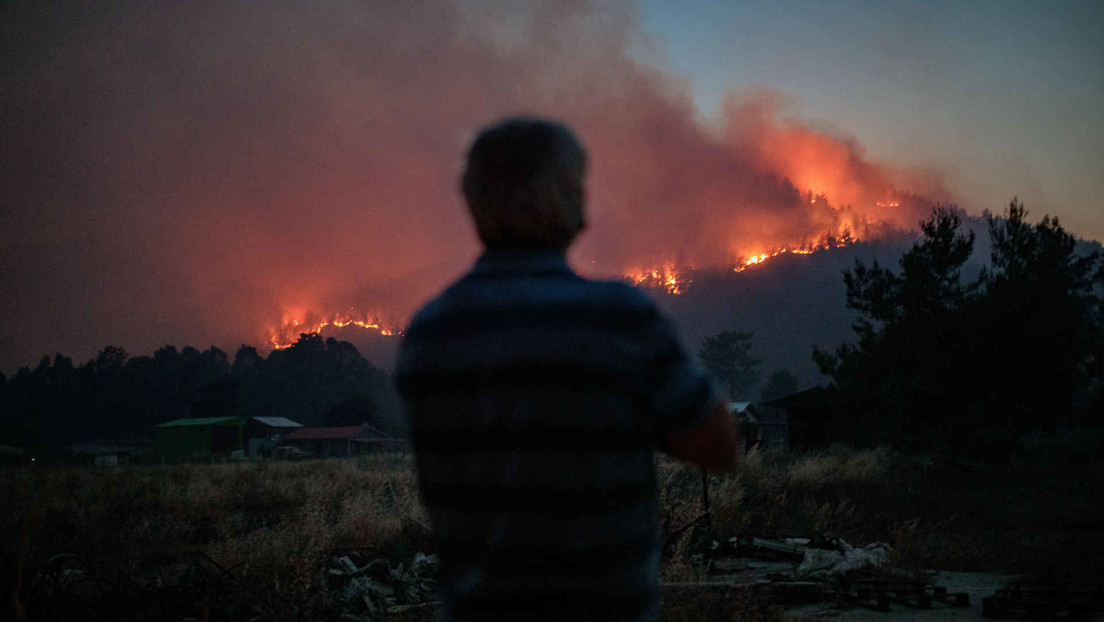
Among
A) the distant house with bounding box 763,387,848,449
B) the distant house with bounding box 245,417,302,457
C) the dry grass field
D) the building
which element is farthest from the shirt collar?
the distant house with bounding box 245,417,302,457

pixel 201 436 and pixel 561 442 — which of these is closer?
pixel 561 442

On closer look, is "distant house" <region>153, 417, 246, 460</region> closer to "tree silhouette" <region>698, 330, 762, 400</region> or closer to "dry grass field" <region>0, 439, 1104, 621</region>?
"dry grass field" <region>0, 439, 1104, 621</region>

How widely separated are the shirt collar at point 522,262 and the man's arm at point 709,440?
326 mm

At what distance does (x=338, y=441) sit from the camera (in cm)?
6125

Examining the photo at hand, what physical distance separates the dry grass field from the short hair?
2.09 meters

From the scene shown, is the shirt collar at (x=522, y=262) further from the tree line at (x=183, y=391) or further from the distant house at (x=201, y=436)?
the tree line at (x=183, y=391)

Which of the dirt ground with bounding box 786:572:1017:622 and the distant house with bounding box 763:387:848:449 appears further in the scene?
the distant house with bounding box 763:387:848:449

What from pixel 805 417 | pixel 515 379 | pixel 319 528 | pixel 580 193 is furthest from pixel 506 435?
pixel 805 417

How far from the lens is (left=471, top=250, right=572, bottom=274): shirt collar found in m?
1.28

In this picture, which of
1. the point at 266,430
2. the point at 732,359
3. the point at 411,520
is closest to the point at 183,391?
the point at 266,430

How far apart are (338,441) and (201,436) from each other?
1099 cm

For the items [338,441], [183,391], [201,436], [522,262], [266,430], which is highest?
[183,391]

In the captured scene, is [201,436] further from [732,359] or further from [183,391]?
[732,359]

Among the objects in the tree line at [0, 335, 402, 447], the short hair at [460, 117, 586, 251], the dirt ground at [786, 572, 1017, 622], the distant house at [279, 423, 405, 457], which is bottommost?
the dirt ground at [786, 572, 1017, 622]
